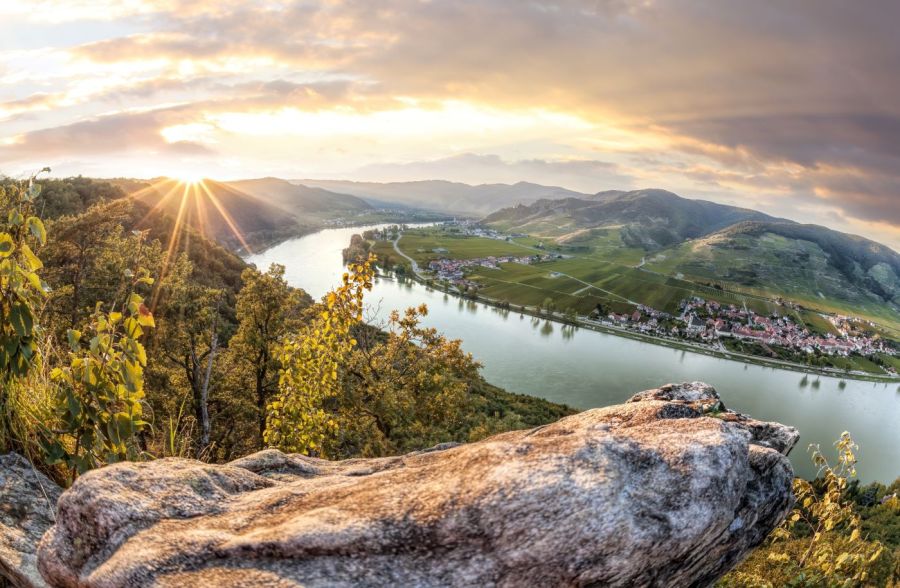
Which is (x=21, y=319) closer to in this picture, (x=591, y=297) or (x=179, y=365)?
(x=179, y=365)

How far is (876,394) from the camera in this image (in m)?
116

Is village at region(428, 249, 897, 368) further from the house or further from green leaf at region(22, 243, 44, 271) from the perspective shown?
green leaf at region(22, 243, 44, 271)

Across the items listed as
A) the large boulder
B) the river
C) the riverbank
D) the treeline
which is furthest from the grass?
the large boulder

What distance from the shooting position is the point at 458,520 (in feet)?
10.9

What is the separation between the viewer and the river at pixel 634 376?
80.1 meters

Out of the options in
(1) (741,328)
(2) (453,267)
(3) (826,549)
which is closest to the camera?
(3) (826,549)

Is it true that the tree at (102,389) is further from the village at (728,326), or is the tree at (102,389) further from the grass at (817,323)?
the grass at (817,323)

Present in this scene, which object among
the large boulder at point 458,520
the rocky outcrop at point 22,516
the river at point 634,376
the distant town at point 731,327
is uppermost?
the large boulder at point 458,520

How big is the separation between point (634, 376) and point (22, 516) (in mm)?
99956

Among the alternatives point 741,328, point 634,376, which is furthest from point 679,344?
point 634,376

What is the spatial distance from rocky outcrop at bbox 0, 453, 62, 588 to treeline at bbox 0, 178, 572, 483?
199 mm

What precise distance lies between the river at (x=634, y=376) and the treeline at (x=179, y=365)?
120 feet

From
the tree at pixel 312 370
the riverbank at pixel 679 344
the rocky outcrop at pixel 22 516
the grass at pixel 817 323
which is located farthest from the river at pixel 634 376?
the rocky outcrop at pixel 22 516

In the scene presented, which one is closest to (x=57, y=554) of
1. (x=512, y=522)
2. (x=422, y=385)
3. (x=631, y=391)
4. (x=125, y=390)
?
(x=125, y=390)
